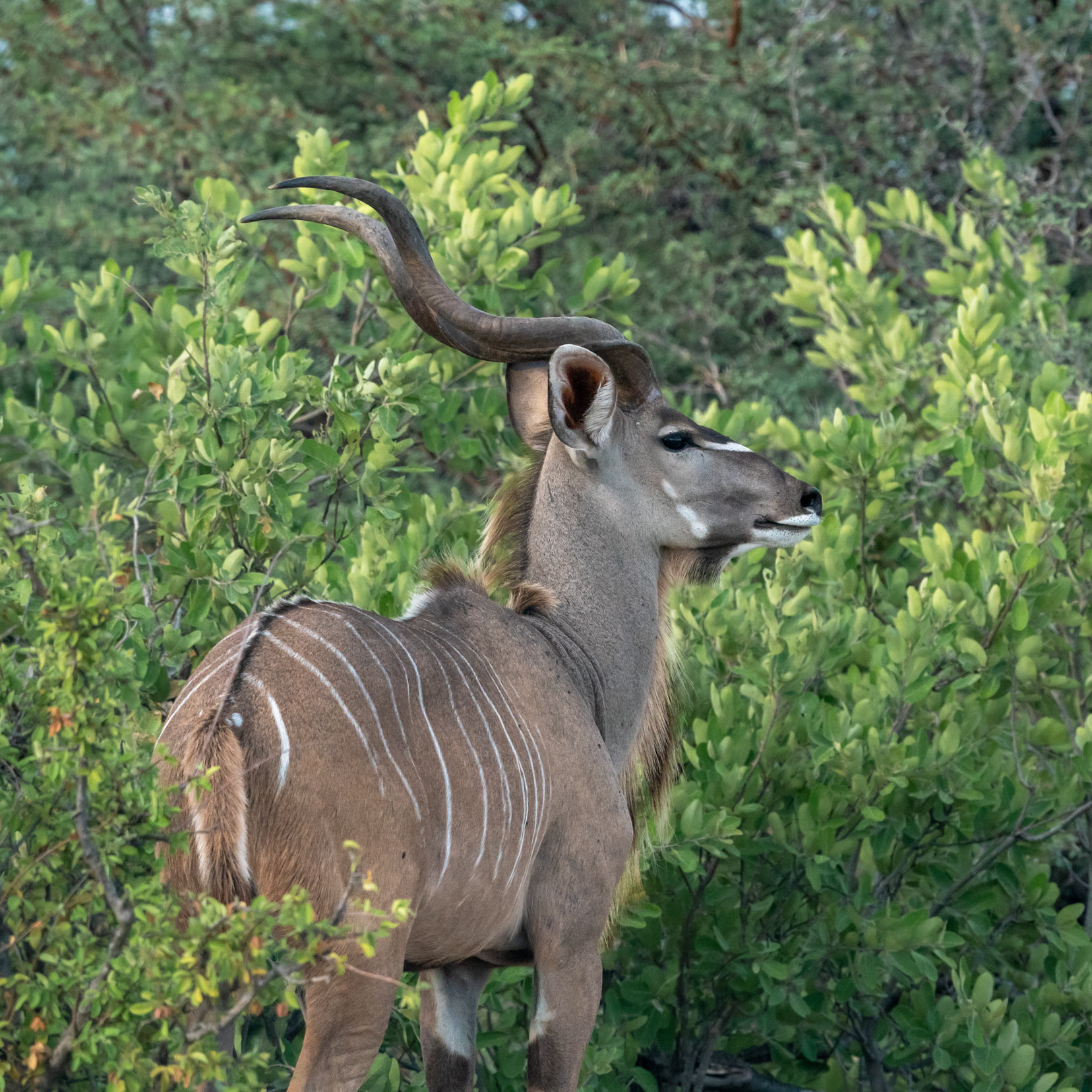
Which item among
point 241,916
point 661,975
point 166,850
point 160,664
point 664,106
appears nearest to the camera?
point 241,916

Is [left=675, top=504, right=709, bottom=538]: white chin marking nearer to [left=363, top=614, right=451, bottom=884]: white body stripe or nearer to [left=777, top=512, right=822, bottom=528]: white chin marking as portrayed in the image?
[left=777, top=512, right=822, bottom=528]: white chin marking

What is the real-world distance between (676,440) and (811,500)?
13.3 inches

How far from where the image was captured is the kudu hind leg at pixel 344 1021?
236cm

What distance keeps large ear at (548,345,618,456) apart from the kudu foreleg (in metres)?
1.12

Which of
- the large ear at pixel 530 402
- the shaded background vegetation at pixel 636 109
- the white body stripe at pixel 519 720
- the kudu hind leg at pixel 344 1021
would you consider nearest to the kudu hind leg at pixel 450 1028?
the white body stripe at pixel 519 720

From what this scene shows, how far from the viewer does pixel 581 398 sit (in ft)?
11.2

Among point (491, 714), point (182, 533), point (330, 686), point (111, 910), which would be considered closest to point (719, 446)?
point (491, 714)

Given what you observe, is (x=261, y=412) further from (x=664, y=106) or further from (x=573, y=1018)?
(x=664, y=106)

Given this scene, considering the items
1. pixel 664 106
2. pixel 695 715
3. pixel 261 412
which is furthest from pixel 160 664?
pixel 664 106

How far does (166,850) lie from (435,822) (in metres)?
0.47

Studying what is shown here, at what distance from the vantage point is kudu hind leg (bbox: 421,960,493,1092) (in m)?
3.16

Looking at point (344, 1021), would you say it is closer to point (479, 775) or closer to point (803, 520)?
point (479, 775)

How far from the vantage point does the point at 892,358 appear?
4918 mm

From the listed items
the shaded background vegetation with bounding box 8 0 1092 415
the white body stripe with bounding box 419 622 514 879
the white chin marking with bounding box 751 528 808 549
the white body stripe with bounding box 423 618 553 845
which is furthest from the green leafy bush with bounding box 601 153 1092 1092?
the shaded background vegetation with bounding box 8 0 1092 415
